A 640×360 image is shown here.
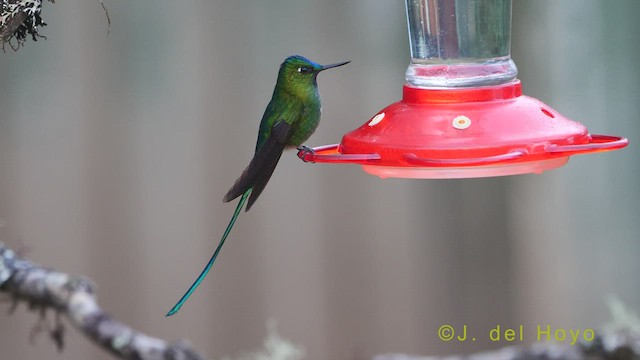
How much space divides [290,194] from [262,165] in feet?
5.92

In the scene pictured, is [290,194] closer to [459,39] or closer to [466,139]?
[459,39]

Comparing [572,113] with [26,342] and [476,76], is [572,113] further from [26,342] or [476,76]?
[26,342]

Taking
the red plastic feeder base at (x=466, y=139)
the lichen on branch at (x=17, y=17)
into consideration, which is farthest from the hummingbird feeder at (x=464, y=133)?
the lichen on branch at (x=17, y=17)

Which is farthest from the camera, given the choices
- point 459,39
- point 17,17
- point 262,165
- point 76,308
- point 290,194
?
point 290,194

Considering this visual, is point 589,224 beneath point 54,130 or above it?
beneath

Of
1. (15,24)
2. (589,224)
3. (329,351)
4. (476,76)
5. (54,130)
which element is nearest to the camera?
(15,24)

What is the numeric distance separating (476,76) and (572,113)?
2.18 metres

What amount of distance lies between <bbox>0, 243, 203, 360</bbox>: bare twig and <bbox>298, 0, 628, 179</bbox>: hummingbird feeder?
639 millimetres

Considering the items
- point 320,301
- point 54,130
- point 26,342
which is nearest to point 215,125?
point 54,130

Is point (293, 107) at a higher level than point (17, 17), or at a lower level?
lower

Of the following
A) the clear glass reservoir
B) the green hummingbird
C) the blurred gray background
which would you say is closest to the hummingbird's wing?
the green hummingbird

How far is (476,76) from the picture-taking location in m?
2.28

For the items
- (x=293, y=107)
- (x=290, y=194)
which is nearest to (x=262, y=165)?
(x=293, y=107)

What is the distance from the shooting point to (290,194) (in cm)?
411
